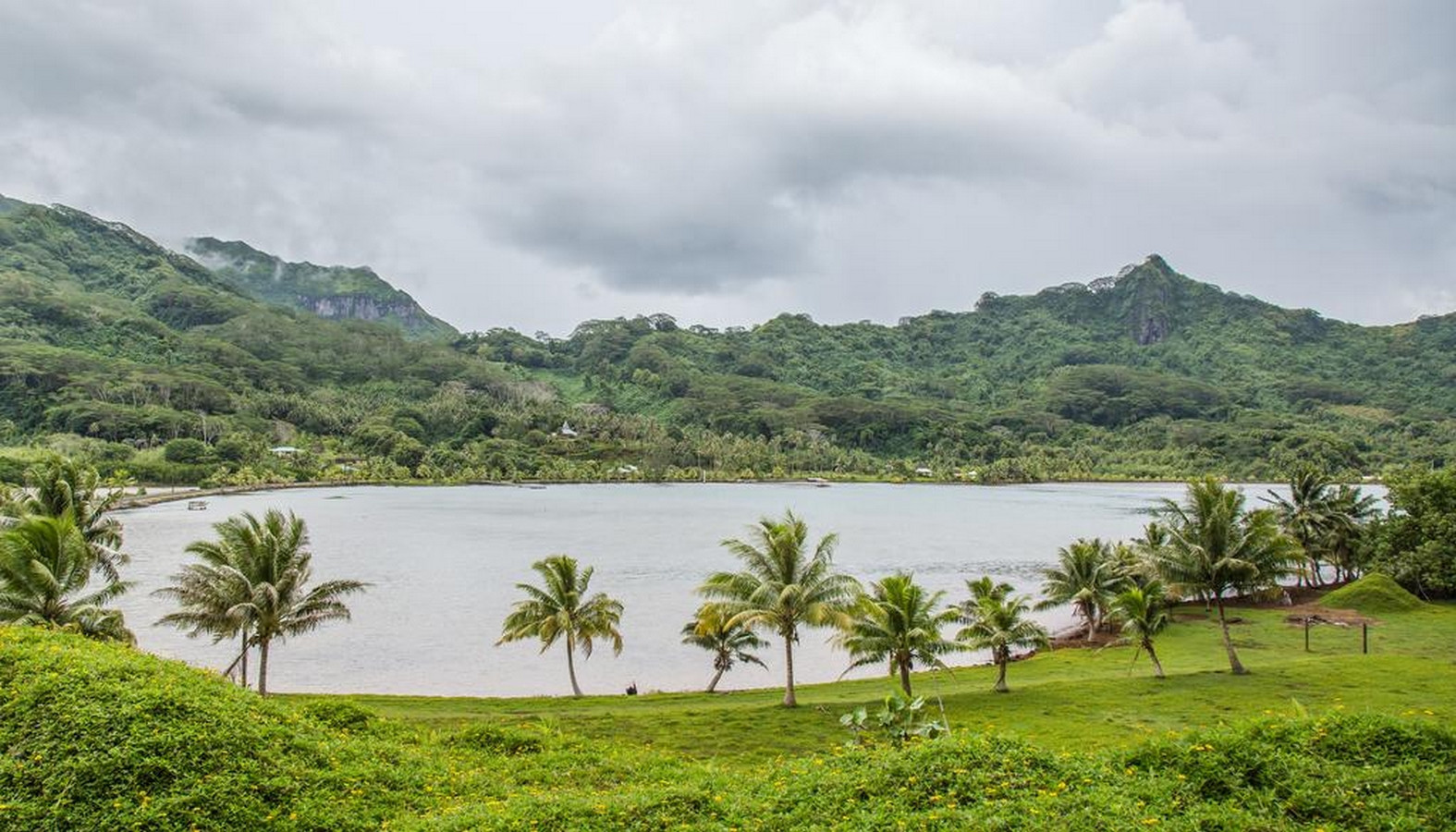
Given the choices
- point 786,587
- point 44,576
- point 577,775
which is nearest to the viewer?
point 577,775

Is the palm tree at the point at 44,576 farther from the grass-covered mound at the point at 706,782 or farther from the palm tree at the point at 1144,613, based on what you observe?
the palm tree at the point at 1144,613

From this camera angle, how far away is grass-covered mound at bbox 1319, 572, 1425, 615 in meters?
42.0

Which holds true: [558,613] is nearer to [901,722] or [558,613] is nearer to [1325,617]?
[901,722]

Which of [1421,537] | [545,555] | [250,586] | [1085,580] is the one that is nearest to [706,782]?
[250,586]

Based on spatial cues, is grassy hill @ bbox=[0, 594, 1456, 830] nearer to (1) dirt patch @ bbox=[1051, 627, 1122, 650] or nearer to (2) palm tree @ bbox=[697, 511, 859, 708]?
(2) palm tree @ bbox=[697, 511, 859, 708]

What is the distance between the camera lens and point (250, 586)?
85.1 ft

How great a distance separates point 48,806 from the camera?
400 inches

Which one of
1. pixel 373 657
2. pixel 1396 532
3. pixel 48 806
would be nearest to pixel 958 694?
pixel 48 806

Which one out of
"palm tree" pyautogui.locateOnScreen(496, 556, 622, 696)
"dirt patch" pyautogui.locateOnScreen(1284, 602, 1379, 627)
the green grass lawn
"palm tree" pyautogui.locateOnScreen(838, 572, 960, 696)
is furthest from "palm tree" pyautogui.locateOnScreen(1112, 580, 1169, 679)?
"palm tree" pyautogui.locateOnScreen(496, 556, 622, 696)

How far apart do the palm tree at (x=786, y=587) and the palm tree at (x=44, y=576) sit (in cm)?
1865

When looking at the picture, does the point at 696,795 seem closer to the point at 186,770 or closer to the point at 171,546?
the point at 186,770

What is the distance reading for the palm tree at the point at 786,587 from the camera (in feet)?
89.4

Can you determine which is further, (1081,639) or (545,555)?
(545,555)

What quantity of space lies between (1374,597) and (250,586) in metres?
55.2
